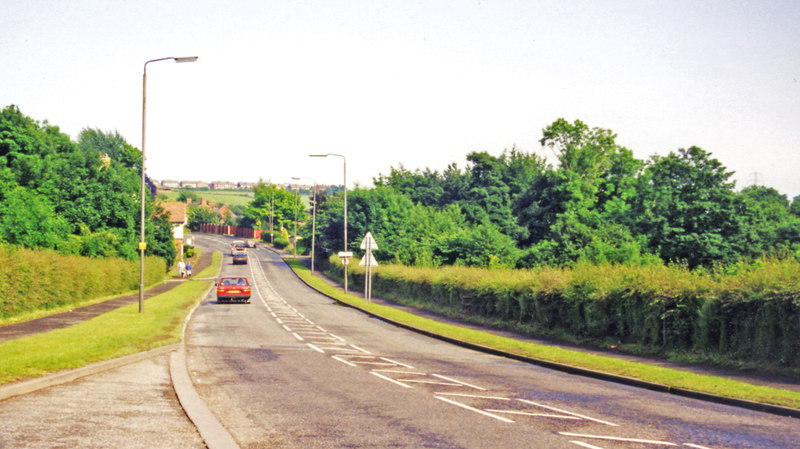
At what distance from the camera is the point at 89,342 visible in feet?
50.6

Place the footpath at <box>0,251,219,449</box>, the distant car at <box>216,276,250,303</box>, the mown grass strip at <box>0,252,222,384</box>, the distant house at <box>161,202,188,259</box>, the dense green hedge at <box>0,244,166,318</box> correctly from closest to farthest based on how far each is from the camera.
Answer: the footpath at <box>0,251,219,449</box> < the mown grass strip at <box>0,252,222,384</box> < the dense green hedge at <box>0,244,166,318</box> < the distant car at <box>216,276,250,303</box> < the distant house at <box>161,202,188,259</box>

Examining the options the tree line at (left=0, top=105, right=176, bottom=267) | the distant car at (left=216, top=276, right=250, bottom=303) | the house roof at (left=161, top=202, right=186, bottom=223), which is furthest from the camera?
the house roof at (left=161, top=202, right=186, bottom=223)

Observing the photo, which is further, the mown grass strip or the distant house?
the distant house

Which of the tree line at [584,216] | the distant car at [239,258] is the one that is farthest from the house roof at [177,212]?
the tree line at [584,216]

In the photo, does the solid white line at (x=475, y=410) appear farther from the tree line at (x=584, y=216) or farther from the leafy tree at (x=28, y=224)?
the leafy tree at (x=28, y=224)

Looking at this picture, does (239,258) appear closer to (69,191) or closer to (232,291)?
(69,191)

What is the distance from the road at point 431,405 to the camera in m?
7.74

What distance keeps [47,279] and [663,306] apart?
76.4 feet

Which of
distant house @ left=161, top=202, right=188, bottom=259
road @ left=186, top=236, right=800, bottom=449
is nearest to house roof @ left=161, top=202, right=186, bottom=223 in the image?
distant house @ left=161, top=202, right=188, bottom=259

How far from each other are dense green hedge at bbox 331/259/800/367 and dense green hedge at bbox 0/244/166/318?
726 inches

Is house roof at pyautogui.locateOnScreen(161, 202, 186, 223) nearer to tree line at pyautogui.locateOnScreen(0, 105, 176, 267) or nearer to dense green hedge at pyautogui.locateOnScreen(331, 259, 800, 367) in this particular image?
tree line at pyautogui.locateOnScreen(0, 105, 176, 267)

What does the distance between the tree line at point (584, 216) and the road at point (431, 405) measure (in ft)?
36.4

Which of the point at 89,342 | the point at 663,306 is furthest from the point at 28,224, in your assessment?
the point at 663,306

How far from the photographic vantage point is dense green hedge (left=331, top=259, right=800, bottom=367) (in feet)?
49.5
